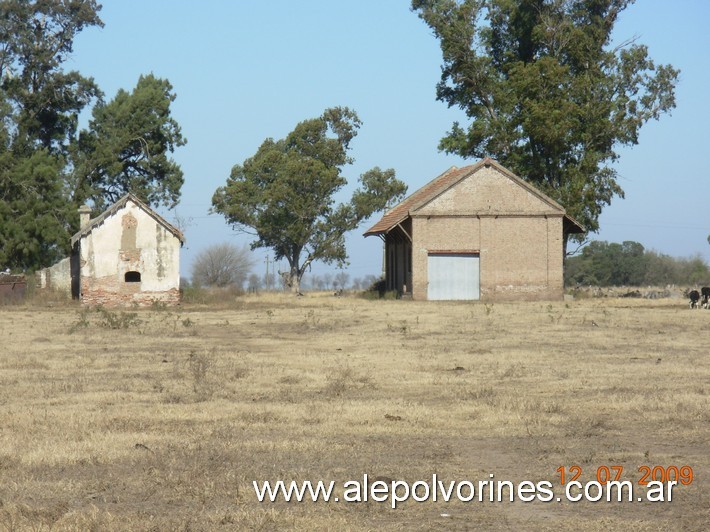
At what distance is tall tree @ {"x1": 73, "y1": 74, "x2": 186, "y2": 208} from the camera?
206ft

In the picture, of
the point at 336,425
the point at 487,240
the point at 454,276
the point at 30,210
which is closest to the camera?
the point at 336,425

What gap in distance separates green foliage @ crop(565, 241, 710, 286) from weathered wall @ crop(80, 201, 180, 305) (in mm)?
55919

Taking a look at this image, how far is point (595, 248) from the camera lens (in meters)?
107

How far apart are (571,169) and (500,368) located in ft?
113

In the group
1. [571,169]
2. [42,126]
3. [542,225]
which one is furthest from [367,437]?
[42,126]

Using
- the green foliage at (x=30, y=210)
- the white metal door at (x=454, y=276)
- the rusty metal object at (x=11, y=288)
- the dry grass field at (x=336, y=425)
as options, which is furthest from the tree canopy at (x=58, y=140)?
the dry grass field at (x=336, y=425)

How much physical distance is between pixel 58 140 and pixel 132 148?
4.22m

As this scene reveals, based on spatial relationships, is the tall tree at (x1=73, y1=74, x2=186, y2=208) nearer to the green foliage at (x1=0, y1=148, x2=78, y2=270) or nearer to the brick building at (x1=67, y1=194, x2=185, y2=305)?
the green foliage at (x1=0, y1=148, x2=78, y2=270)

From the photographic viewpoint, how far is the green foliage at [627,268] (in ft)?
318

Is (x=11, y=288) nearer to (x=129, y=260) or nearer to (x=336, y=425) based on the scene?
(x=129, y=260)

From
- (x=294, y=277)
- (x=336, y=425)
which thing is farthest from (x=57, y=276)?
(x=336, y=425)

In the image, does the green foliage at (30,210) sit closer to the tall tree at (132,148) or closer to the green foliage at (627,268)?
the tall tree at (132,148)

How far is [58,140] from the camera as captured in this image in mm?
62656

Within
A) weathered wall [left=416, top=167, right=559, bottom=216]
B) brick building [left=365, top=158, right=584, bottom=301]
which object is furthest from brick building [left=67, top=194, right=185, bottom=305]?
weathered wall [left=416, top=167, right=559, bottom=216]
